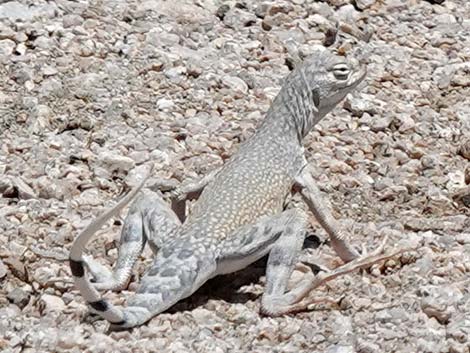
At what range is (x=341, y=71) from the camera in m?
6.96

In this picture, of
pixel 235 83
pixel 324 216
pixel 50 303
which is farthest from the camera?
pixel 235 83

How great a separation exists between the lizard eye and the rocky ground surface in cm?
73

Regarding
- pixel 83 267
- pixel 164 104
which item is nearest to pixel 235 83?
pixel 164 104

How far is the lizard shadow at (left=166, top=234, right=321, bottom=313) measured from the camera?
6023 mm

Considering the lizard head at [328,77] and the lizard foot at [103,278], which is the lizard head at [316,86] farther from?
the lizard foot at [103,278]

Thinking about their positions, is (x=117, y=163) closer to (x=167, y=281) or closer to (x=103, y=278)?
(x=103, y=278)

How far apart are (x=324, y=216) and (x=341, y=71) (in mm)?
865

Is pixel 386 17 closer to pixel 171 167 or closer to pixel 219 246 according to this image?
pixel 171 167

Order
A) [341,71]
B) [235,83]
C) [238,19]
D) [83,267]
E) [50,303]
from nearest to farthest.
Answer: [83,267], [50,303], [341,71], [235,83], [238,19]

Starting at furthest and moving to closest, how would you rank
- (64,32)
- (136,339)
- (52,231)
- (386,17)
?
(386,17) < (64,32) < (52,231) < (136,339)

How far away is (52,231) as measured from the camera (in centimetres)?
667

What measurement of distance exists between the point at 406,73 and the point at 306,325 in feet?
12.2

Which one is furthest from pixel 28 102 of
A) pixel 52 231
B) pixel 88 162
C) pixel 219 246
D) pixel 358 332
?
pixel 358 332

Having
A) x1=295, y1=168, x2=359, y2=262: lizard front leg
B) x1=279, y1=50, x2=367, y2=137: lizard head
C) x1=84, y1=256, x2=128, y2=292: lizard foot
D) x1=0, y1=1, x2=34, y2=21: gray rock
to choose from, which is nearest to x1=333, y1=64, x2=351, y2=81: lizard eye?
x1=279, y1=50, x2=367, y2=137: lizard head
